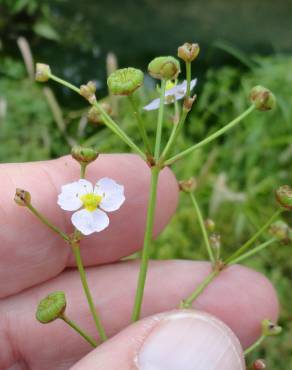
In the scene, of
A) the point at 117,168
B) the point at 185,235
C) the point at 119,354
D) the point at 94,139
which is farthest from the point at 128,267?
the point at 94,139

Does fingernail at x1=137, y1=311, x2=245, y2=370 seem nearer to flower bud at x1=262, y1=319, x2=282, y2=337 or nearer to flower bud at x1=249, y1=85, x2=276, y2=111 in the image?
flower bud at x1=262, y1=319, x2=282, y2=337

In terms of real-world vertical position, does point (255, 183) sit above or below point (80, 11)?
below

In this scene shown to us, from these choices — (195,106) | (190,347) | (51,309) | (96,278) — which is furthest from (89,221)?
(195,106)

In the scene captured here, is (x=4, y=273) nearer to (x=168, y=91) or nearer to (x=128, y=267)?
(x=128, y=267)

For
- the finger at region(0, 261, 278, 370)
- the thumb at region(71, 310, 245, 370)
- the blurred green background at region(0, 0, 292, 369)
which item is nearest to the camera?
the thumb at region(71, 310, 245, 370)

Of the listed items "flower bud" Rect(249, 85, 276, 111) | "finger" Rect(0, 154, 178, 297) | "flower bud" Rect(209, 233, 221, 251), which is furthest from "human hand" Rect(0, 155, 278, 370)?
"flower bud" Rect(249, 85, 276, 111)

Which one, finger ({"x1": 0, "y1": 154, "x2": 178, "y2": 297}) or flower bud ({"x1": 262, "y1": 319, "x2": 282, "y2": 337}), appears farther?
finger ({"x1": 0, "y1": 154, "x2": 178, "y2": 297})
